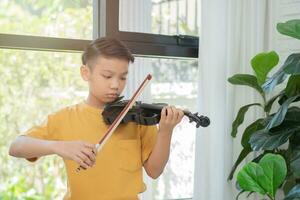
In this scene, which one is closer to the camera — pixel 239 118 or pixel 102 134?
pixel 102 134

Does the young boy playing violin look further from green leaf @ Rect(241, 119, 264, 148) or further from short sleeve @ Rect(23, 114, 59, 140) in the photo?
green leaf @ Rect(241, 119, 264, 148)

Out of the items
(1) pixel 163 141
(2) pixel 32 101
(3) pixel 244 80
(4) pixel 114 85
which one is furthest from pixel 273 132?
(2) pixel 32 101

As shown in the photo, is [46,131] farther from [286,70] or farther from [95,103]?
[286,70]

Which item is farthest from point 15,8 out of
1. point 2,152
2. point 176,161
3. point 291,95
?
point 291,95

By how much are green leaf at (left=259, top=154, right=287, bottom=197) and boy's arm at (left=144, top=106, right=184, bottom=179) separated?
0.35 meters

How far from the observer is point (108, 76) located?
1308 mm

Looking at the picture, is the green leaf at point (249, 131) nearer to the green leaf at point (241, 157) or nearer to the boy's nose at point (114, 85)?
the green leaf at point (241, 157)

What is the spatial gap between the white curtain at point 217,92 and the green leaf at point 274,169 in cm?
52

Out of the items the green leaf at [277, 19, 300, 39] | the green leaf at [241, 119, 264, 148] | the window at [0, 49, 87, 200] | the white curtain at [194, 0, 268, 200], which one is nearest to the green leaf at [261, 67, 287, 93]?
the green leaf at [277, 19, 300, 39]

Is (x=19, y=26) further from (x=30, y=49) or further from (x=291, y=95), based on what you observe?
(x=291, y=95)

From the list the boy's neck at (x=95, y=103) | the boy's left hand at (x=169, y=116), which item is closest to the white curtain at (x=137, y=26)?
the boy's neck at (x=95, y=103)

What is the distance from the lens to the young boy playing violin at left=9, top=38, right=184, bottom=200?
1296 mm

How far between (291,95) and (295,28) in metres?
0.29

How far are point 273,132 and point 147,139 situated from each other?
1.74 feet
